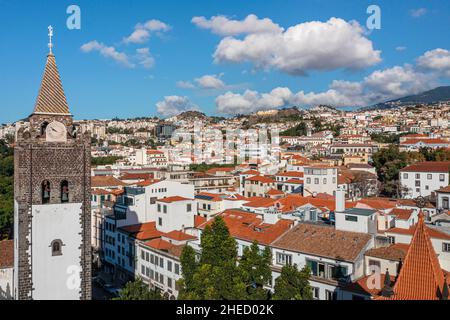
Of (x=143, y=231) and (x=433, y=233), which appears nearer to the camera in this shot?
(x=433, y=233)

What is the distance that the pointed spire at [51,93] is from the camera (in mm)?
20609

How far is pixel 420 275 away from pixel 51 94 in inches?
700

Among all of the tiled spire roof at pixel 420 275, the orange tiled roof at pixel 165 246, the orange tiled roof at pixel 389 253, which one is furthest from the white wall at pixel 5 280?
the tiled spire roof at pixel 420 275

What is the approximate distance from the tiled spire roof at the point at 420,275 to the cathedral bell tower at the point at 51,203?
13619 mm

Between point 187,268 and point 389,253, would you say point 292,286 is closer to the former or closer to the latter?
point 187,268

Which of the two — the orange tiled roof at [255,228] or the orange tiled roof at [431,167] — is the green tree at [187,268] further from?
the orange tiled roof at [431,167]

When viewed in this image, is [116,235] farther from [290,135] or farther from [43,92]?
[290,135]

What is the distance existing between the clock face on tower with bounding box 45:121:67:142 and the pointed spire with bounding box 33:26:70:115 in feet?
1.99

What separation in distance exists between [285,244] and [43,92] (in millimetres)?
16976

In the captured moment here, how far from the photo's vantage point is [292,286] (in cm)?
2022

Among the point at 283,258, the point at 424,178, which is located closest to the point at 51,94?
the point at 283,258

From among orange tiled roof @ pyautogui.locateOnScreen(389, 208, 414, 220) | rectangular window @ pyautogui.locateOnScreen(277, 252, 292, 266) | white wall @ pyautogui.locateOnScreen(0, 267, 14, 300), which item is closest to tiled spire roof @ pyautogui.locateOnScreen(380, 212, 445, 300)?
rectangular window @ pyautogui.locateOnScreen(277, 252, 292, 266)
